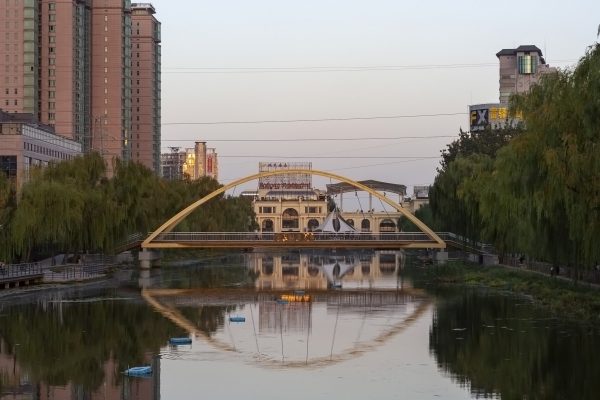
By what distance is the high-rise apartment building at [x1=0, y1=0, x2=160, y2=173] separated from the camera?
137125 millimetres

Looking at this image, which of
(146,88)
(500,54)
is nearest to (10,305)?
(146,88)

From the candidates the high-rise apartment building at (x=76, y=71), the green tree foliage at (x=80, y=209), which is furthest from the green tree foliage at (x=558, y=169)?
the high-rise apartment building at (x=76, y=71)

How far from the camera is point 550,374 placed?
92.5ft

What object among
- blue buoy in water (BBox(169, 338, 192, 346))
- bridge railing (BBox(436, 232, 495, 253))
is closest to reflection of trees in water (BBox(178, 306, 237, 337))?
blue buoy in water (BBox(169, 338, 192, 346))

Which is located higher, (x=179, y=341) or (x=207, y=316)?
(x=207, y=316)

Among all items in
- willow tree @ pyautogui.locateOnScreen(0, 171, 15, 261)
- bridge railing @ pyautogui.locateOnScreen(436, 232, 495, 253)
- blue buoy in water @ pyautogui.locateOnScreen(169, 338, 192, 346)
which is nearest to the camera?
blue buoy in water @ pyautogui.locateOnScreen(169, 338, 192, 346)

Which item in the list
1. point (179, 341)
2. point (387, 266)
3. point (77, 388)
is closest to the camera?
point (77, 388)

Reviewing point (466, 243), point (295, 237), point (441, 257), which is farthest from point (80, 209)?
point (441, 257)

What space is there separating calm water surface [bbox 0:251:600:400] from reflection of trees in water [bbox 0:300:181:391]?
0.06 meters

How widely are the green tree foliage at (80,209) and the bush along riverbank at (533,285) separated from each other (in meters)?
22.9

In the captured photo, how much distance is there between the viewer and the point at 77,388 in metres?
25.9

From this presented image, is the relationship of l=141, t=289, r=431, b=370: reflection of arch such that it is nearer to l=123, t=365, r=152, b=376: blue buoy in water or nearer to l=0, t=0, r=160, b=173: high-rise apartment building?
l=123, t=365, r=152, b=376: blue buoy in water

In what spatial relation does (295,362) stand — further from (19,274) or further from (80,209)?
(80,209)

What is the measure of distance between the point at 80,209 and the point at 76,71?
82879 mm
